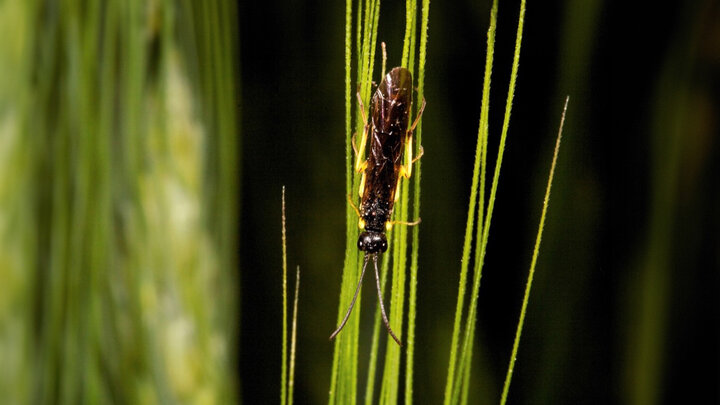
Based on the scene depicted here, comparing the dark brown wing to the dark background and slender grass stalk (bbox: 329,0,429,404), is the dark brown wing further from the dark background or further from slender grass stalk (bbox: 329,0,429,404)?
the dark background

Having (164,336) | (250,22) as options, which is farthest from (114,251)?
(250,22)

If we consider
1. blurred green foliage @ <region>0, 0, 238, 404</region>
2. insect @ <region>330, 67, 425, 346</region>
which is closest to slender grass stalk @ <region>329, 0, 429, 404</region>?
insect @ <region>330, 67, 425, 346</region>

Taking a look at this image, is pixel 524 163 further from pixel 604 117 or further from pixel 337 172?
pixel 337 172

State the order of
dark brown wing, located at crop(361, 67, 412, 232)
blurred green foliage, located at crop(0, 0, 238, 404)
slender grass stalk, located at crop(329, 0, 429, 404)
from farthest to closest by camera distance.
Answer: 1. blurred green foliage, located at crop(0, 0, 238, 404)
2. dark brown wing, located at crop(361, 67, 412, 232)
3. slender grass stalk, located at crop(329, 0, 429, 404)

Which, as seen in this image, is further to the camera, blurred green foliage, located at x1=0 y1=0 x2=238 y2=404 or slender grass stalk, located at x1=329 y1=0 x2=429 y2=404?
blurred green foliage, located at x1=0 y1=0 x2=238 y2=404

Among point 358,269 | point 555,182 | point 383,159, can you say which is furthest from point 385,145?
point 555,182

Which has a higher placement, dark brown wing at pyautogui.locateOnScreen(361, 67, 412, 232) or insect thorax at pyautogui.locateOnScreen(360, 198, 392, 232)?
dark brown wing at pyautogui.locateOnScreen(361, 67, 412, 232)
